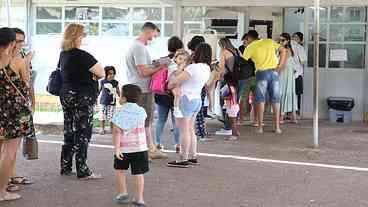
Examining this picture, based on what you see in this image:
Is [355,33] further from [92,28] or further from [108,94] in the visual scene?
[92,28]

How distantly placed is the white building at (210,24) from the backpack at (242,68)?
66.8 inches

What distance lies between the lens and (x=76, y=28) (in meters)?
6.95

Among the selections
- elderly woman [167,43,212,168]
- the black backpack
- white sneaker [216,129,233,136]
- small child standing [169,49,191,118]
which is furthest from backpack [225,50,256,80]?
the black backpack

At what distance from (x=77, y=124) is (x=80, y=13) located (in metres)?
9.06

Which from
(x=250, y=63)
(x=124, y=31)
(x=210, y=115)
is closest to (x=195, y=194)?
(x=250, y=63)

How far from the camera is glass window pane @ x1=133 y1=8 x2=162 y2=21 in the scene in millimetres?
15055

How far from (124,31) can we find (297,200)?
9.63 meters

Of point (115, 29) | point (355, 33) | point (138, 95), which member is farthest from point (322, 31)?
point (138, 95)

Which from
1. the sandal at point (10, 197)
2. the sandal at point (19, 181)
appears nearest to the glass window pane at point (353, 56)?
the sandal at point (19, 181)

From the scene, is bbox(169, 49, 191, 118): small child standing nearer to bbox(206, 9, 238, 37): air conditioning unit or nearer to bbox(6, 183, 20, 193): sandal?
bbox(6, 183, 20, 193): sandal

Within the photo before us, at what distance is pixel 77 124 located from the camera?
7.05 m

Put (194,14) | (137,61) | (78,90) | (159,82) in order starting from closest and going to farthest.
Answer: (78,90)
(137,61)
(159,82)
(194,14)

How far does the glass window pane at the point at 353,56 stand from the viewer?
13.1m

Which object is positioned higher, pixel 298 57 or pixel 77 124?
pixel 298 57
